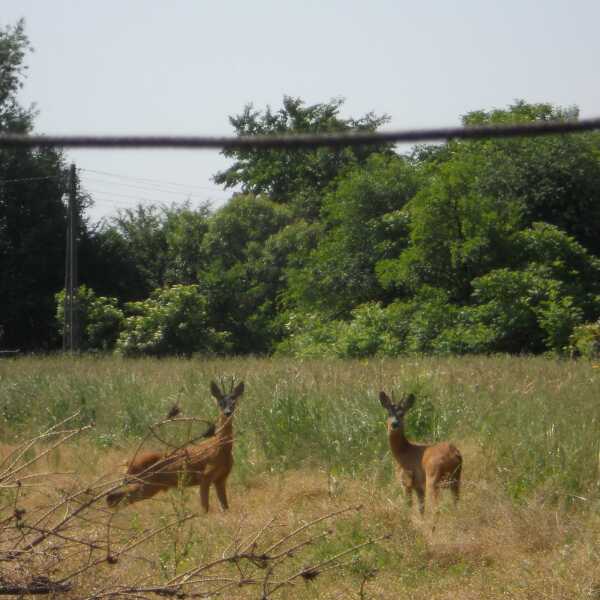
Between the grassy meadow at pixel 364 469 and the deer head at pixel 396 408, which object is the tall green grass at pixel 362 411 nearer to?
the grassy meadow at pixel 364 469

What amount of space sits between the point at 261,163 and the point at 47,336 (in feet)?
37.3

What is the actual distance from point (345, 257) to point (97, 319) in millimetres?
7625

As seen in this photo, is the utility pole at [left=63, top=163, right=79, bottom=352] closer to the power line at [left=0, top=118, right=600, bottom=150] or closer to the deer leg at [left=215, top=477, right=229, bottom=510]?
the deer leg at [left=215, top=477, right=229, bottom=510]

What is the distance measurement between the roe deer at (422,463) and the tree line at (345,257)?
32.8 ft

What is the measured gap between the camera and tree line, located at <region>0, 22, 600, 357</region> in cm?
2553

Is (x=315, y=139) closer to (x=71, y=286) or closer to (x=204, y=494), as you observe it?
(x=204, y=494)

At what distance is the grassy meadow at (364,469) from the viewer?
7.11 meters

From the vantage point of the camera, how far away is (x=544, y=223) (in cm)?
2711

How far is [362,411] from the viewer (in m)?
12.0

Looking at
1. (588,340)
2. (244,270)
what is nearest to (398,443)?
(588,340)

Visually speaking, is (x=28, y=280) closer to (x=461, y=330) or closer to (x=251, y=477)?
(x=461, y=330)

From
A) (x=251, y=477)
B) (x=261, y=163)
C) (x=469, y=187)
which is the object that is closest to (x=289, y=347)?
(x=469, y=187)

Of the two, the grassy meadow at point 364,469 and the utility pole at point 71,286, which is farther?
the utility pole at point 71,286

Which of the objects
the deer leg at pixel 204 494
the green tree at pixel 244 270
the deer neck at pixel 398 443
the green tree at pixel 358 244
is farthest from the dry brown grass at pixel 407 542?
the green tree at pixel 244 270
